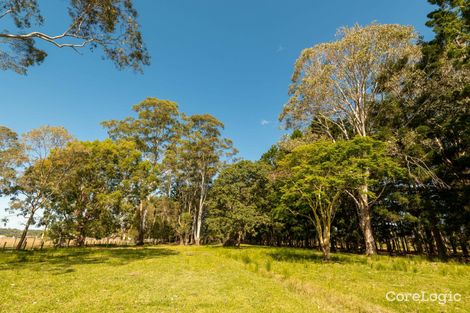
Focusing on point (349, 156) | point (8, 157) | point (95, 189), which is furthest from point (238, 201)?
point (8, 157)

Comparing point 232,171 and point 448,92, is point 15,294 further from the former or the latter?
point 232,171

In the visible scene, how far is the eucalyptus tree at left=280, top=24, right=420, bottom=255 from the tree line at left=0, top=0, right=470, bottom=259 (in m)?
0.11

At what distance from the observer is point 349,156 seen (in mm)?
15711

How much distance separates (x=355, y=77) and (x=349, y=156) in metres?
11.5

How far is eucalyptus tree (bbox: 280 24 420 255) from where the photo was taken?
2042 centimetres

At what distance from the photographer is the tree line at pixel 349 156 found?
53.1 ft

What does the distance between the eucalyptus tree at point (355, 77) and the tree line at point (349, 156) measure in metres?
0.11

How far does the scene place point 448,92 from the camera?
19469 millimetres

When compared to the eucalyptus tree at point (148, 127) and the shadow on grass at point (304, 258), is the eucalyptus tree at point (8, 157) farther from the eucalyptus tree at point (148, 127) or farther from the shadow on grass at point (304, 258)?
the shadow on grass at point (304, 258)

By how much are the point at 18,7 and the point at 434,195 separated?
124 feet

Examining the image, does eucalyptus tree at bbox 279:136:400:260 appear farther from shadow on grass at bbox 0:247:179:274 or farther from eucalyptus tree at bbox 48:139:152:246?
eucalyptus tree at bbox 48:139:152:246

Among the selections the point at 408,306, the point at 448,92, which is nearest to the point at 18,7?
the point at 408,306

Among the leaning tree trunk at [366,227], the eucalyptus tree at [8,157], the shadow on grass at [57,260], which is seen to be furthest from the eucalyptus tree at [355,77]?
the eucalyptus tree at [8,157]

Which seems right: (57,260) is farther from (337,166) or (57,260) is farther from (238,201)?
(238,201)
